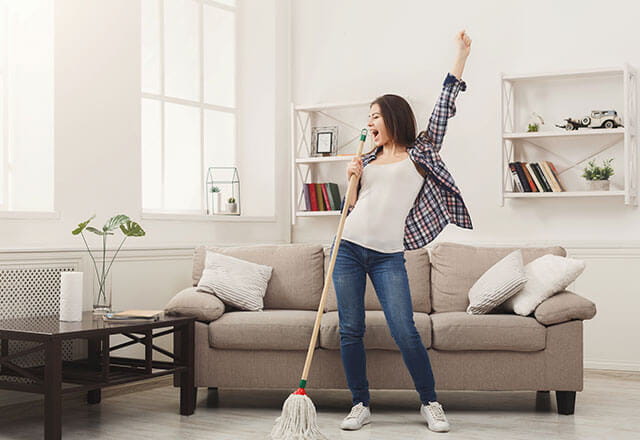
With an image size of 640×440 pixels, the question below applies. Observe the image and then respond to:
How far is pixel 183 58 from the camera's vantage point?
5484mm

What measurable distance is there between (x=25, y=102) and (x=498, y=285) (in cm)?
256

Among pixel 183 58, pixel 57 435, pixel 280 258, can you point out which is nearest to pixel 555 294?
pixel 280 258

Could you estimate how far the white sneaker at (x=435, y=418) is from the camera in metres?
3.42

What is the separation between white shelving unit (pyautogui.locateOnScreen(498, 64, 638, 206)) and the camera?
4785 mm

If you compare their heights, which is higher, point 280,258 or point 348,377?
point 280,258

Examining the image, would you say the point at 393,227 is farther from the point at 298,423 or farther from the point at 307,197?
the point at 307,197

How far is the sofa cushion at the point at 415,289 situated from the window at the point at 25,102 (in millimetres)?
1562

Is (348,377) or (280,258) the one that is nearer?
(348,377)

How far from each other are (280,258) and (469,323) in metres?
1.13

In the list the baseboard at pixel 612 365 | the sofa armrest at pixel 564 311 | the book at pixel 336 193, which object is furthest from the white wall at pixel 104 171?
the baseboard at pixel 612 365

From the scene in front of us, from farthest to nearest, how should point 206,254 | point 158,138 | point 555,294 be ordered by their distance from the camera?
point 158,138 < point 206,254 < point 555,294

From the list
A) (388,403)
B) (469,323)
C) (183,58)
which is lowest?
(388,403)

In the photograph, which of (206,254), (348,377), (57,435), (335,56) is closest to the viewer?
(57,435)

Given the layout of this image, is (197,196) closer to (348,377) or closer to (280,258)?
(280,258)
